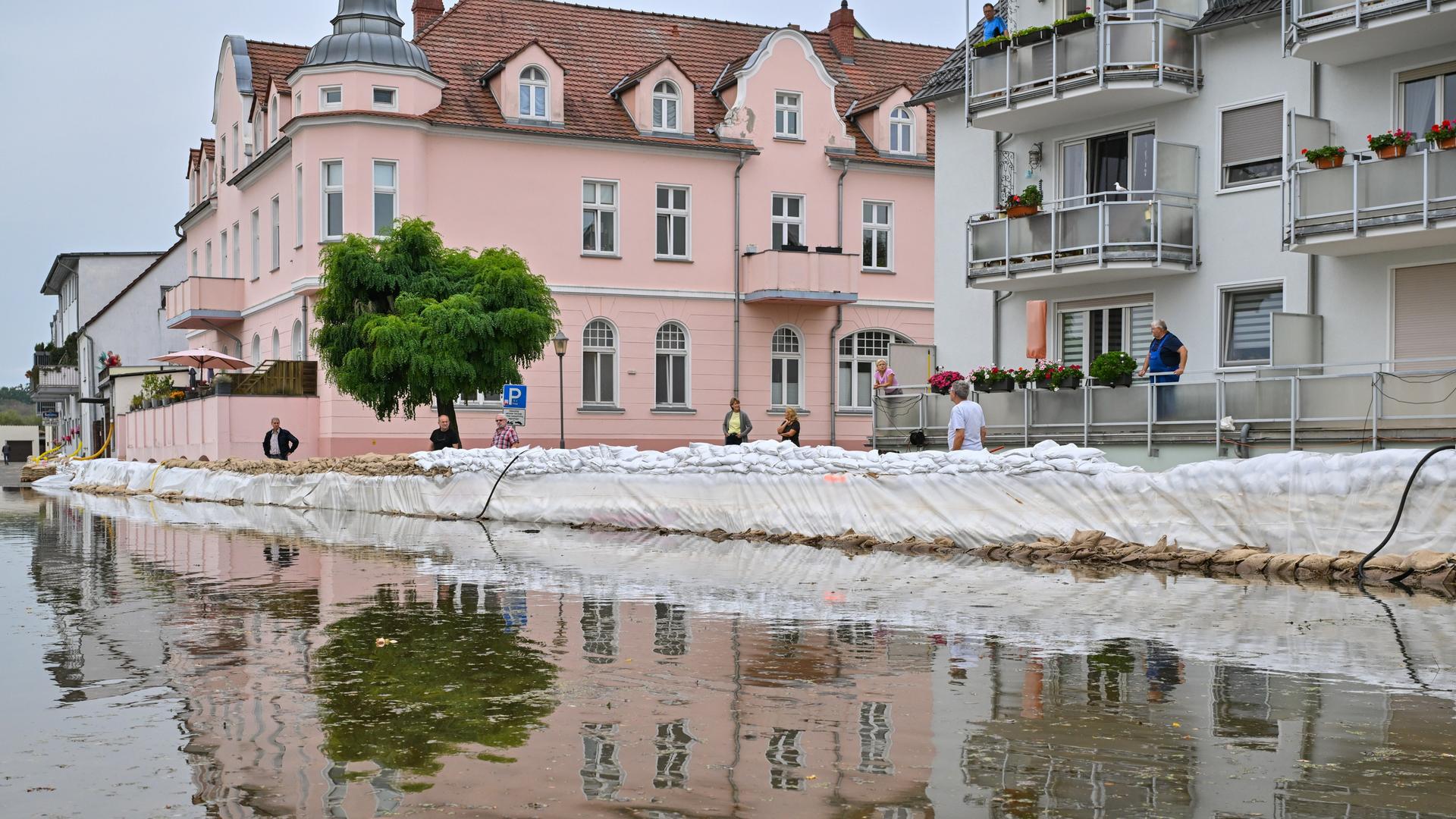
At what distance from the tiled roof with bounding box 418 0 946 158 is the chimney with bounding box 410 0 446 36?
9.04 feet

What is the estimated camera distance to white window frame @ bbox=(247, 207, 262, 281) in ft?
145

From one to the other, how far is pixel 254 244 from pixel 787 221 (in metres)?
15.5

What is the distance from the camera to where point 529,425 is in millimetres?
39281

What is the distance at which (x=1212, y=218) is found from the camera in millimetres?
24703

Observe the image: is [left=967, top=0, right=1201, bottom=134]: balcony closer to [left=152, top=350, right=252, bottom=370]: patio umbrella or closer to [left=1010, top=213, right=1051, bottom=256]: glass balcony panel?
[left=1010, top=213, right=1051, bottom=256]: glass balcony panel

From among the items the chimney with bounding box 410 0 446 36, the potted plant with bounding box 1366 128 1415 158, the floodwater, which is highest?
the chimney with bounding box 410 0 446 36

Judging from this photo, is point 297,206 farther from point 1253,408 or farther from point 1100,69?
point 1253,408

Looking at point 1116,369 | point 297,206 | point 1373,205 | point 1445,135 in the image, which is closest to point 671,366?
point 297,206

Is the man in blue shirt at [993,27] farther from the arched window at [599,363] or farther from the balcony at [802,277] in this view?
the arched window at [599,363]

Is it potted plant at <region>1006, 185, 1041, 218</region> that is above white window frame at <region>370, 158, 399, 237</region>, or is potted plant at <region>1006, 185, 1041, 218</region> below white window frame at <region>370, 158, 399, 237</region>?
below

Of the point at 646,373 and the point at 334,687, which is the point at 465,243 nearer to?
the point at 646,373

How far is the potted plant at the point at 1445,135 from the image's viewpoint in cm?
2019

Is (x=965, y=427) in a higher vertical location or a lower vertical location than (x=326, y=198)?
lower

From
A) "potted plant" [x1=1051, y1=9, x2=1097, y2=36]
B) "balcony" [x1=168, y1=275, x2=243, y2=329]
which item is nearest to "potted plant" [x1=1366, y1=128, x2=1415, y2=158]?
"potted plant" [x1=1051, y1=9, x2=1097, y2=36]
